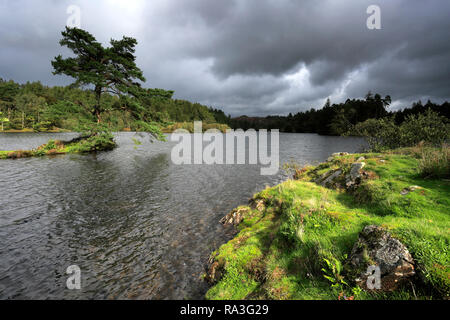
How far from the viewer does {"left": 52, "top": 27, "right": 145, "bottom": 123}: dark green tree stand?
29.3 m

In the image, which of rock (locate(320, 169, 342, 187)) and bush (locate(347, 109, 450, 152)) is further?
bush (locate(347, 109, 450, 152))

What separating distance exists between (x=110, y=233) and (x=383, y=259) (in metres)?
11.1

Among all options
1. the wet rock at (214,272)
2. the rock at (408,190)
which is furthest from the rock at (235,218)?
the rock at (408,190)

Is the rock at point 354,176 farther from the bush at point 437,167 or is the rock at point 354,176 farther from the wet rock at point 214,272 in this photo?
the wet rock at point 214,272

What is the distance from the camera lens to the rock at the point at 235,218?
420 inches

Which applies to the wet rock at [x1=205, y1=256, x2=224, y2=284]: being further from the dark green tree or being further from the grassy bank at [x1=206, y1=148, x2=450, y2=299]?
the dark green tree

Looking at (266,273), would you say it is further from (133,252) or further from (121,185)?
(121,185)

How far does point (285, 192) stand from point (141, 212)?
932 centimetres

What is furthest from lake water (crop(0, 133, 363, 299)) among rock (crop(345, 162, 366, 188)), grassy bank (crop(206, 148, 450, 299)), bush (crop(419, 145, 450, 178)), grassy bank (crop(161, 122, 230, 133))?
grassy bank (crop(161, 122, 230, 133))

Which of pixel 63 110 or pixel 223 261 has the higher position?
pixel 63 110

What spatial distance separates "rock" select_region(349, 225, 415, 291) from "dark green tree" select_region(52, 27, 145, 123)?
36.4m

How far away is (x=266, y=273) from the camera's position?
586cm
